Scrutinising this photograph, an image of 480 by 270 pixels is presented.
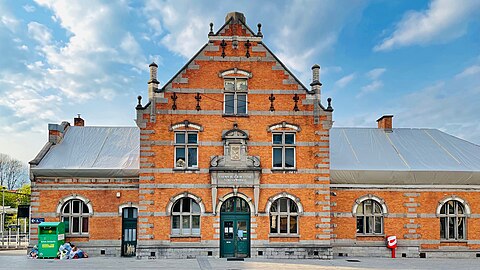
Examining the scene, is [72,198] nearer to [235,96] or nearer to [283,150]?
[235,96]

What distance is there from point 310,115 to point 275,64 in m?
3.14

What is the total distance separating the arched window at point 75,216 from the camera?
74.3 ft

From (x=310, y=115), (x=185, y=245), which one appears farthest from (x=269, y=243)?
(x=310, y=115)

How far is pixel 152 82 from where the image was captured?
21797 millimetres

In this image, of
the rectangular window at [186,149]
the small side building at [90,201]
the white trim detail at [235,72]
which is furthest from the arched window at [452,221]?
the small side building at [90,201]

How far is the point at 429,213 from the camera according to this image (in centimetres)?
2316

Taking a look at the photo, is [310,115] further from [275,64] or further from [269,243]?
[269,243]

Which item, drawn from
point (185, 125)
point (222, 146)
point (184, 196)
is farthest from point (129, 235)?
point (222, 146)

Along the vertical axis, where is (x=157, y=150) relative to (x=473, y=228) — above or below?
above

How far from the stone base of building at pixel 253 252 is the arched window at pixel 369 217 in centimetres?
297

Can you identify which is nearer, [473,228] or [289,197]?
[289,197]

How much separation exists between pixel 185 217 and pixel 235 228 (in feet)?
8.31

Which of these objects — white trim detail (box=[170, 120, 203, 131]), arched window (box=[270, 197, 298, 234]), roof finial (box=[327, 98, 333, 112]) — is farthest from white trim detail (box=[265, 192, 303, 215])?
white trim detail (box=[170, 120, 203, 131])

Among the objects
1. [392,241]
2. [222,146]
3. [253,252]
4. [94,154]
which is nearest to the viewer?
[253,252]
